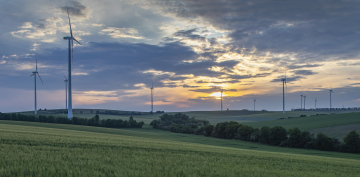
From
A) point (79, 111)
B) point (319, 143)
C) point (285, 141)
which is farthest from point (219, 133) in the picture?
point (79, 111)

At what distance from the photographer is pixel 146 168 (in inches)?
400

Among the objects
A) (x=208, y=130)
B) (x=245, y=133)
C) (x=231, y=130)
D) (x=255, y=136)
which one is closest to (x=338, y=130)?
(x=255, y=136)

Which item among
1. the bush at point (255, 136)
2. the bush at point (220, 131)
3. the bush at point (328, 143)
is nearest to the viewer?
the bush at point (328, 143)

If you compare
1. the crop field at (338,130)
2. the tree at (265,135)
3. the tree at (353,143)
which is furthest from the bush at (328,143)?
the crop field at (338,130)

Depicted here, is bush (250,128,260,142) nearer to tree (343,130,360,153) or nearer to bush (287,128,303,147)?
bush (287,128,303,147)

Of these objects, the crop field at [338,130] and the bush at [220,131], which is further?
the bush at [220,131]

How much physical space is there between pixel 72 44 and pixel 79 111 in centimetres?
12114

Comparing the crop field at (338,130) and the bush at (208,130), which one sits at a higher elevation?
Result: the crop field at (338,130)

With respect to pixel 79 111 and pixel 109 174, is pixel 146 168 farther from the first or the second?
pixel 79 111

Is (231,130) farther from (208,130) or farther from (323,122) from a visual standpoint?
(323,122)

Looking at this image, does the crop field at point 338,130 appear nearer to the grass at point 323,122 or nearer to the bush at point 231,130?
the grass at point 323,122

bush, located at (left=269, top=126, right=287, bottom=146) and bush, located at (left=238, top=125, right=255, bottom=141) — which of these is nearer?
bush, located at (left=269, top=126, right=287, bottom=146)

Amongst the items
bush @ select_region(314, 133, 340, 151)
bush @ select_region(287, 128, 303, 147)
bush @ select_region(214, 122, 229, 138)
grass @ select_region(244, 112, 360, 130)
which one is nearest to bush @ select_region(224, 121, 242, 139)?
bush @ select_region(214, 122, 229, 138)

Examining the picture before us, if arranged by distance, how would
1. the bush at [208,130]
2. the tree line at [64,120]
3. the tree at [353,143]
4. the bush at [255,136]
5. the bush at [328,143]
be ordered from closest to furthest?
the tree at [353,143], the bush at [328,143], the bush at [255,136], the bush at [208,130], the tree line at [64,120]
